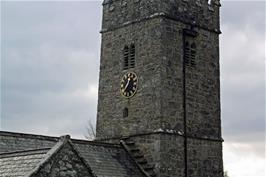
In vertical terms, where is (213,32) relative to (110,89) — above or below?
above

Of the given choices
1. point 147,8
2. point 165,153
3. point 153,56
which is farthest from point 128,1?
point 165,153

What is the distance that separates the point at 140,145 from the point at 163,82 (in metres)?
3.10

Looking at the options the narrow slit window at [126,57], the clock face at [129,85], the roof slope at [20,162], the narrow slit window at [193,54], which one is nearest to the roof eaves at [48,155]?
the roof slope at [20,162]

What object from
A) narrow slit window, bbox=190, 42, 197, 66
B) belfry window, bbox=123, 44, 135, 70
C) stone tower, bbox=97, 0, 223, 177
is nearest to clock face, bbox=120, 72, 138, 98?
stone tower, bbox=97, 0, 223, 177

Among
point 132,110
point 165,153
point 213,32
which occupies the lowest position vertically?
point 165,153

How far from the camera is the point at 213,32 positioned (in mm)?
32750

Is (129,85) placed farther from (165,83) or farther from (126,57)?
(165,83)

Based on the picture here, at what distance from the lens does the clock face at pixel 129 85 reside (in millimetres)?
30706

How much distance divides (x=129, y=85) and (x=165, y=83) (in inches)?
90.5

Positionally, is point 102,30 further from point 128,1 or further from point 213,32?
point 213,32

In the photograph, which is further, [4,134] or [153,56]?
[153,56]

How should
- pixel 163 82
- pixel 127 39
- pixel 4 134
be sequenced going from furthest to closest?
pixel 127 39, pixel 163 82, pixel 4 134

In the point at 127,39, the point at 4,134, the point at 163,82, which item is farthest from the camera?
the point at 127,39

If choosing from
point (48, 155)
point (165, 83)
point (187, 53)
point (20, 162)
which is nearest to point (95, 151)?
point (165, 83)
